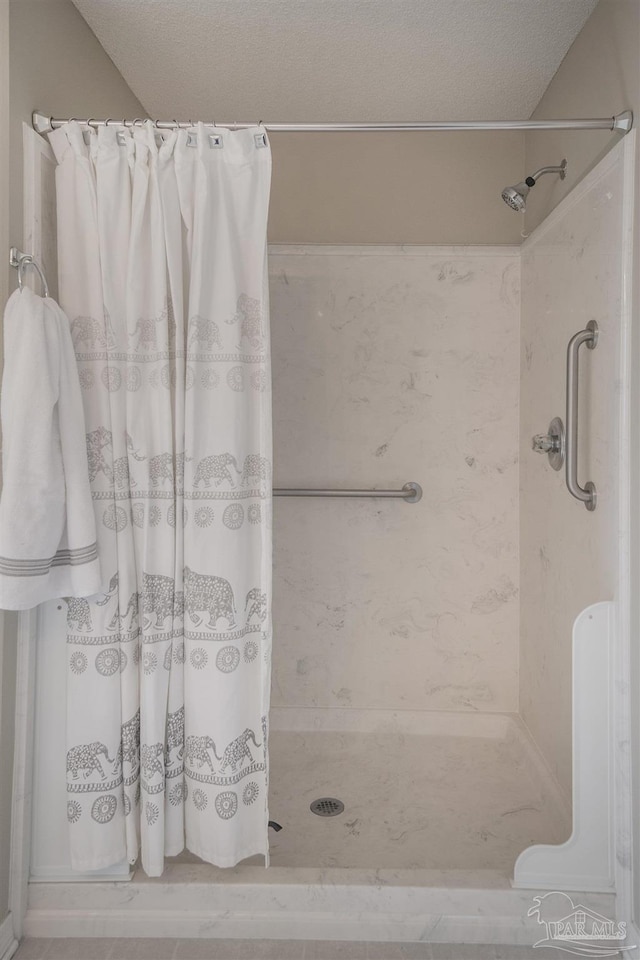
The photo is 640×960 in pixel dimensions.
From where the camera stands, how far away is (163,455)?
4.96 feet

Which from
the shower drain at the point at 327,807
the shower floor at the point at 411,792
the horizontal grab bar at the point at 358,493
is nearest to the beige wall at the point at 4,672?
the shower floor at the point at 411,792

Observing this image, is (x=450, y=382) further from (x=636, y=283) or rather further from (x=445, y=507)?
(x=636, y=283)

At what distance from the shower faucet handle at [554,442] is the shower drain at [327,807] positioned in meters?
1.25

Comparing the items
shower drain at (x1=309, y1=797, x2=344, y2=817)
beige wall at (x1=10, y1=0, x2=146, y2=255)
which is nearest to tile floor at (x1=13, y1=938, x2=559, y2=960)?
shower drain at (x1=309, y1=797, x2=344, y2=817)

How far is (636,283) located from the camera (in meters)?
1.50

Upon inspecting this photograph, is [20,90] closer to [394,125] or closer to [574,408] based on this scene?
[394,125]

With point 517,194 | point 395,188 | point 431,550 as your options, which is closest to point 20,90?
point 517,194

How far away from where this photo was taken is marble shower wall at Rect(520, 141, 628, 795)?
5.29ft

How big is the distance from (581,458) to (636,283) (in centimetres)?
52

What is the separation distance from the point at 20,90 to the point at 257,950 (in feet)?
6.59

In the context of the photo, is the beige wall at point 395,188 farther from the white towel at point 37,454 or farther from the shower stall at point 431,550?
the white towel at point 37,454

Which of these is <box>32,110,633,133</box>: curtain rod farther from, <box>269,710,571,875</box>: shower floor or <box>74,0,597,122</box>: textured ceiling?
<box>269,710,571,875</box>: shower floor

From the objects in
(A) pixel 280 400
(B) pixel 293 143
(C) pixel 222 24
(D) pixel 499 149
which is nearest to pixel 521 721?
(A) pixel 280 400

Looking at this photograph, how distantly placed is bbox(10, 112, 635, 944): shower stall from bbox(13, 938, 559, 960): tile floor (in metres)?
0.13
